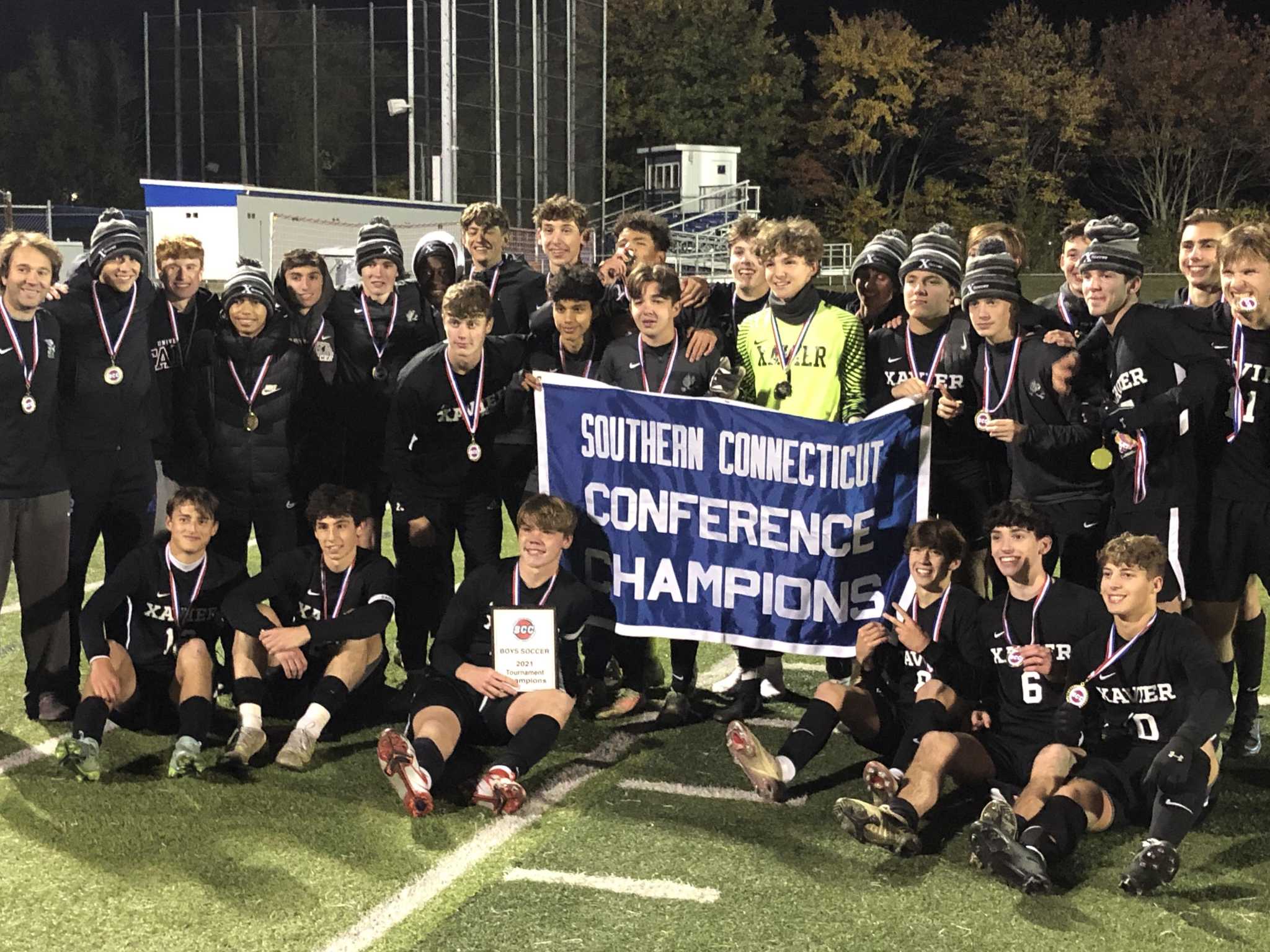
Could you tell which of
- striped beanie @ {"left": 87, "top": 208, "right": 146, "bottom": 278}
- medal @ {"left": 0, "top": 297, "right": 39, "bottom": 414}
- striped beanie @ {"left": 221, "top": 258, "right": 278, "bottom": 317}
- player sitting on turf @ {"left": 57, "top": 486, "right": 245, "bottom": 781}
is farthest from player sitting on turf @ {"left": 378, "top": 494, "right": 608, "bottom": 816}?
striped beanie @ {"left": 87, "top": 208, "right": 146, "bottom": 278}

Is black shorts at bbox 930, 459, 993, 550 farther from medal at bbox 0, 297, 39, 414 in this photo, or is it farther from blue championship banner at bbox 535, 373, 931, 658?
medal at bbox 0, 297, 39, 414

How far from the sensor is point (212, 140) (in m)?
42.5

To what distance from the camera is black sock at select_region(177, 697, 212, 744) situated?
217 inches

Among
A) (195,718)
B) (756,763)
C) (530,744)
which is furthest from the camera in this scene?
(195,718)

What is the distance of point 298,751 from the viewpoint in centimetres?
549

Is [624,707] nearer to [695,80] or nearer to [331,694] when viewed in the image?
[331,694]

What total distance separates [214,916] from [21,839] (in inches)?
40.6

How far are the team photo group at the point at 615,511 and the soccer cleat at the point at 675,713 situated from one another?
3 centimetres

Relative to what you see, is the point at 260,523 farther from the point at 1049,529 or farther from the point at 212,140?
the point at 212,140

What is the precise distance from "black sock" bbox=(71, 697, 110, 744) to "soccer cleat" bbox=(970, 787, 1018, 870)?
10.6ft

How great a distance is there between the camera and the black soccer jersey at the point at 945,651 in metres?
5.27

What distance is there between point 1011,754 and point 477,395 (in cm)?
270

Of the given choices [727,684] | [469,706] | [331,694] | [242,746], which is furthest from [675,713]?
[242,746]

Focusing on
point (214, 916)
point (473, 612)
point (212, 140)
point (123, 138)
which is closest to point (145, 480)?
point (473, 612)
